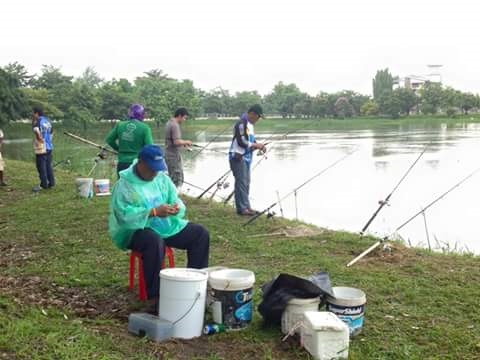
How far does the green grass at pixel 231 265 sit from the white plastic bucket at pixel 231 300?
0.07 m

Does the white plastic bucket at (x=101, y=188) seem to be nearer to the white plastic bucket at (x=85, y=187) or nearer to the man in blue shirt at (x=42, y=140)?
the white plastic bucket at (x=85, y=187)

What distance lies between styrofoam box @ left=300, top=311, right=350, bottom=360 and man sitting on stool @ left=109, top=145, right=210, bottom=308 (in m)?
0.95

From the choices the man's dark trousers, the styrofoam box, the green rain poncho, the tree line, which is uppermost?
the tree line

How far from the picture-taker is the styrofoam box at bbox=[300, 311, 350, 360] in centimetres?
238

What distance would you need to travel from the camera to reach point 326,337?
2385 mm

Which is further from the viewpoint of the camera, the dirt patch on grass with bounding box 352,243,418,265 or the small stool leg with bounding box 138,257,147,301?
the dirt patch on grass with bounding box 352,243,418,265

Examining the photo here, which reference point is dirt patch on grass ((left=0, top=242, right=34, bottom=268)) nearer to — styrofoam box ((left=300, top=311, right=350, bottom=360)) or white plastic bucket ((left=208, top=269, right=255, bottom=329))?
white plastic bucket ((left=208, top=269, right=255, bottom=329))

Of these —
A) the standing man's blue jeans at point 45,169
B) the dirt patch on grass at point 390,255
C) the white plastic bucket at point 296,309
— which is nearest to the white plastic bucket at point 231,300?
the white plastic bucket at point 296,309

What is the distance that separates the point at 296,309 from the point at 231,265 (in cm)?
148

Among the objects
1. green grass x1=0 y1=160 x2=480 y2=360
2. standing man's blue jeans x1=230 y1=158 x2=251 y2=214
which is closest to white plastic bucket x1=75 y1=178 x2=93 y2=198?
green grass x1=0 y1=160 x2=480 y2=360

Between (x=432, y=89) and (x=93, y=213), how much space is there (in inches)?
1843

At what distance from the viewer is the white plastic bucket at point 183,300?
2.57 metres

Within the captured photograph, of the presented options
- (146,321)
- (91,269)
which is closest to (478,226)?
(91,269)

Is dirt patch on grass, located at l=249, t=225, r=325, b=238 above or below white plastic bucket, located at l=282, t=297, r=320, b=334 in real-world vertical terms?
below
